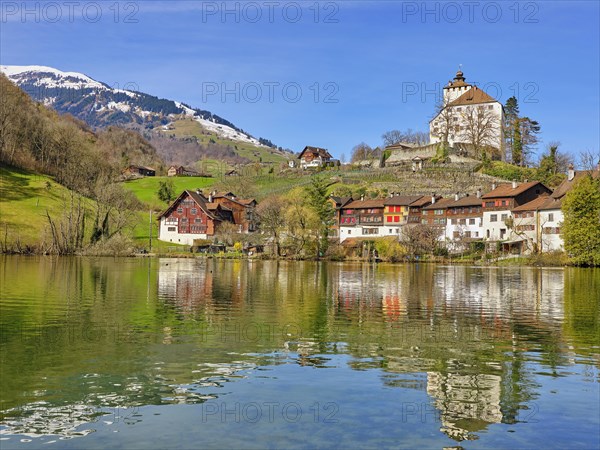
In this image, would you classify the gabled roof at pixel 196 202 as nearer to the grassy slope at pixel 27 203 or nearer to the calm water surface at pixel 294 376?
the grassy slope at pixel 27 203

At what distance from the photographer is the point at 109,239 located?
9894 centimetres

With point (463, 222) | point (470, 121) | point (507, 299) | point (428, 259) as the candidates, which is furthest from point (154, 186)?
point (507, 299)

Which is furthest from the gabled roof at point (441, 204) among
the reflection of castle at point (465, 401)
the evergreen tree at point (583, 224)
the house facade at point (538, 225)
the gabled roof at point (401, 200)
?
the reflection of castle at point (465, 401)

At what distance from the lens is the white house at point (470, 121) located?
151375 mm

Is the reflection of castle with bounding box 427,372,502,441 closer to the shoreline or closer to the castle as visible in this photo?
the shoreline

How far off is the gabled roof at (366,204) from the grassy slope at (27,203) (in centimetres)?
5065

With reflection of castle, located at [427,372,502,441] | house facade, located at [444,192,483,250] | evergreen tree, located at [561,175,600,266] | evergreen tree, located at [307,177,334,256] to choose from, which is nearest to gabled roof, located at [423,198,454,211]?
house facade, located at [444,192,483,250]

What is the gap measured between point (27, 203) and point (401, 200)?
224 feet

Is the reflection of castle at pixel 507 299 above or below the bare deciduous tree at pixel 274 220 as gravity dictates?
below

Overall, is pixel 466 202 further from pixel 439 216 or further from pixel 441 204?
pixel 439 216

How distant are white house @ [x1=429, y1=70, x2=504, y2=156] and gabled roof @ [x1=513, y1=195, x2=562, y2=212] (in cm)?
4832

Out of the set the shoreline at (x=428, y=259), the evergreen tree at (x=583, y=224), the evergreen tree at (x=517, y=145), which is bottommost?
the shoreline at (x=428, y=259)

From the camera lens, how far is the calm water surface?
12.2 metres

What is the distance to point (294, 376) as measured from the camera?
653 inches
